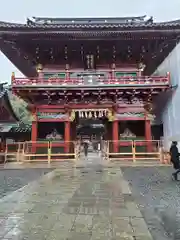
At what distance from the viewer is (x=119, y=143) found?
1720 cm

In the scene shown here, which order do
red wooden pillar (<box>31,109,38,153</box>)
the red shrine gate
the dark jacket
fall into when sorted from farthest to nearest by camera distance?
red wooden pillar (<box>31,109,38,153</box>), the red shrine gate, the dark jacket

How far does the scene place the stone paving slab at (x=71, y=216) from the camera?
330cm

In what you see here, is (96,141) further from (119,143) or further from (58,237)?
(58,237)

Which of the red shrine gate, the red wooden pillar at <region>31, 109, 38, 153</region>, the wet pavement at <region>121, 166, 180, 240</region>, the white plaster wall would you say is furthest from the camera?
the white plaster wall

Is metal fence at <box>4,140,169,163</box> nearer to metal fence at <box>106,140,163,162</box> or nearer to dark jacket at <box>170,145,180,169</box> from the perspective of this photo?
metal fence at <box>106,140,163,162</box>

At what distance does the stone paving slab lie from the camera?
10.8ft

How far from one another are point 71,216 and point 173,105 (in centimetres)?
1632

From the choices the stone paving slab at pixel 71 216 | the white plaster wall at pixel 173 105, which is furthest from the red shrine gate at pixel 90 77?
the stone paving slab at pixel 71 216

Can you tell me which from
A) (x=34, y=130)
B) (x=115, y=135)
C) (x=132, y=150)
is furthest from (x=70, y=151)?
(x=132, y=150)

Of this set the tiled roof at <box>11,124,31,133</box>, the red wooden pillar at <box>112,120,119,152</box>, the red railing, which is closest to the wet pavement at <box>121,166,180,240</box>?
the red wooden pillar at <box>112,120,119,152</box>

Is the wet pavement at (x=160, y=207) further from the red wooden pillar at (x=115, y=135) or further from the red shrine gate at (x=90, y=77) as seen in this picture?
the red wooden pillar at (x=115, y=135)

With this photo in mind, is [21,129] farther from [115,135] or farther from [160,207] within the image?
[160,207]

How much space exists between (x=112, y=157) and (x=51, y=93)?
23.9ft

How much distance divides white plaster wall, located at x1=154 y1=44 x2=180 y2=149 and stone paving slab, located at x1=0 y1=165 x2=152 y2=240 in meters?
13.1
